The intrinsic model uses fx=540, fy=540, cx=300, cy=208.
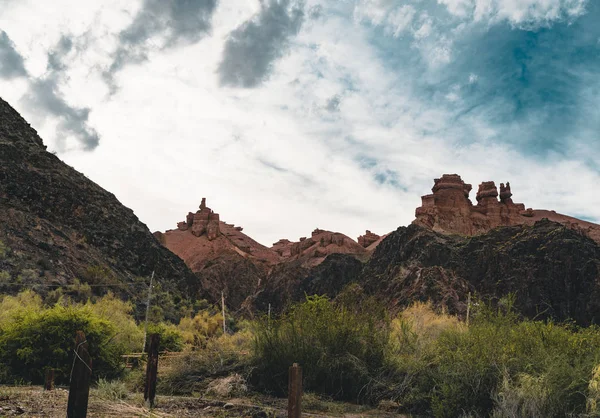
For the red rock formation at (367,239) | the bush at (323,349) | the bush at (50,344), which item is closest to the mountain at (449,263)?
the bush at (323,349)

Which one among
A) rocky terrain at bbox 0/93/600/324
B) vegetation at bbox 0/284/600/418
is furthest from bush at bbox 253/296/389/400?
rocky terrain at bbox 0/93/600/324

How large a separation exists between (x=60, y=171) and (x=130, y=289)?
1458 centimetres

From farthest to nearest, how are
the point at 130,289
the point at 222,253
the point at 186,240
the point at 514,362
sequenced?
the point at 186,240, the point at 222,253, the point at 130,289, the point at 514,362

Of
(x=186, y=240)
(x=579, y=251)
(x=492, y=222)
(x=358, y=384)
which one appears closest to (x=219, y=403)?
(x=358, y=384)

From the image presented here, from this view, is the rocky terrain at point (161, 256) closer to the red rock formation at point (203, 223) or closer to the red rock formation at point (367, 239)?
the red rock formation at point (203, 223)

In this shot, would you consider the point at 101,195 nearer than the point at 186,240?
Yes

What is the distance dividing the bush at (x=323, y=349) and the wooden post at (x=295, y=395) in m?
7.59

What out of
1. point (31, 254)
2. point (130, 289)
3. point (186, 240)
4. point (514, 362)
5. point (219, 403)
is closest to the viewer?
point (514, 362)

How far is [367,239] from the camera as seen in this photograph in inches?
4518

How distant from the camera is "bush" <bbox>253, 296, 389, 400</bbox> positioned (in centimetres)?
1446

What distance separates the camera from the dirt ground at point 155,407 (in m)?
9.74

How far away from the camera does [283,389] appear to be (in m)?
14.5

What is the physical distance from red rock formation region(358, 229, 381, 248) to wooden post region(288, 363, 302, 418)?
10722 centimetres

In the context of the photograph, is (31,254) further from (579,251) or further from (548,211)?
(548,211)
